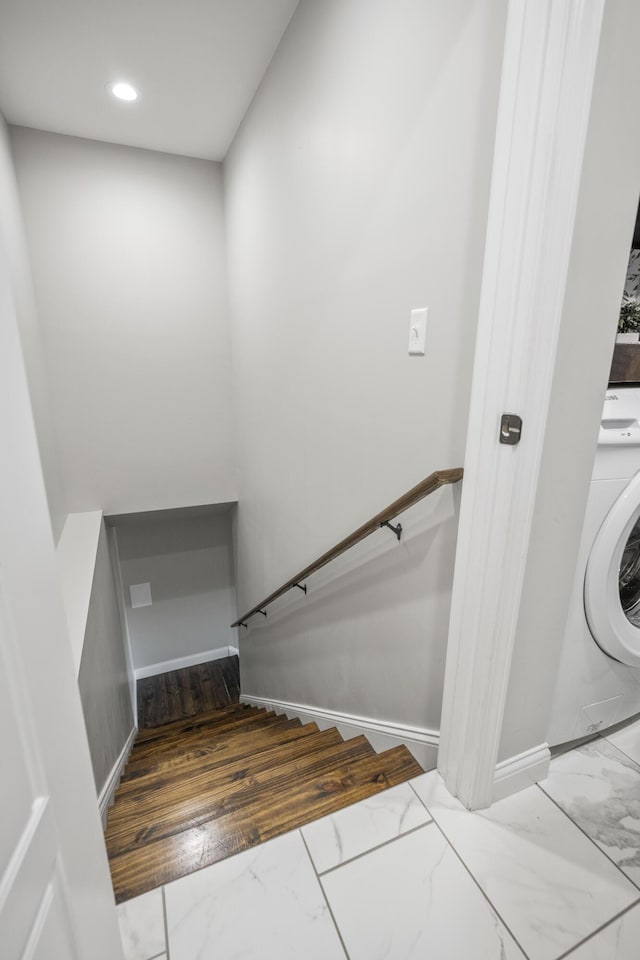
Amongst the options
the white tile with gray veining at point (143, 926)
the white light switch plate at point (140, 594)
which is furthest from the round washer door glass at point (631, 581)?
the white light switch plate at point (140, 594)

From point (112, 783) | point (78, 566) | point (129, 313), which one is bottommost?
point (112, 783)

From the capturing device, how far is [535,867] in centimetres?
105

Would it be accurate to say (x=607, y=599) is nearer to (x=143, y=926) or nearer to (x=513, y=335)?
(x=513, y=335)

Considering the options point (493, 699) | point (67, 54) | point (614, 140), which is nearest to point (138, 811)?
point (493, 699)

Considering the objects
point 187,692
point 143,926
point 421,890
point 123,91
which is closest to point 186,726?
point 187,692

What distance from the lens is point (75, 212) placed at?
2.62 m

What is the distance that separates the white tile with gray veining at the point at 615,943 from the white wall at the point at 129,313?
3000mm

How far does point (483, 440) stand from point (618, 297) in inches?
16.7

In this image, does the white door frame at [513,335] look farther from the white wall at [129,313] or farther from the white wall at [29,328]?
the white wall at [129,313]

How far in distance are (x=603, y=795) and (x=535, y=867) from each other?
352 millimetres

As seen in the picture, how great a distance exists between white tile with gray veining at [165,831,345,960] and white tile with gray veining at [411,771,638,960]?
378 mm

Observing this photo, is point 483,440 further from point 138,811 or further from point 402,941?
point 138,811

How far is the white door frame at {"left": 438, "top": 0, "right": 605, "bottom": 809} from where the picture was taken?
78 centimetres

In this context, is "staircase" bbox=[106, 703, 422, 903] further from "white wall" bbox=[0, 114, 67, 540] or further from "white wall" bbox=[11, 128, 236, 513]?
"white wall" bbox=[11, 128, 236, 513]
